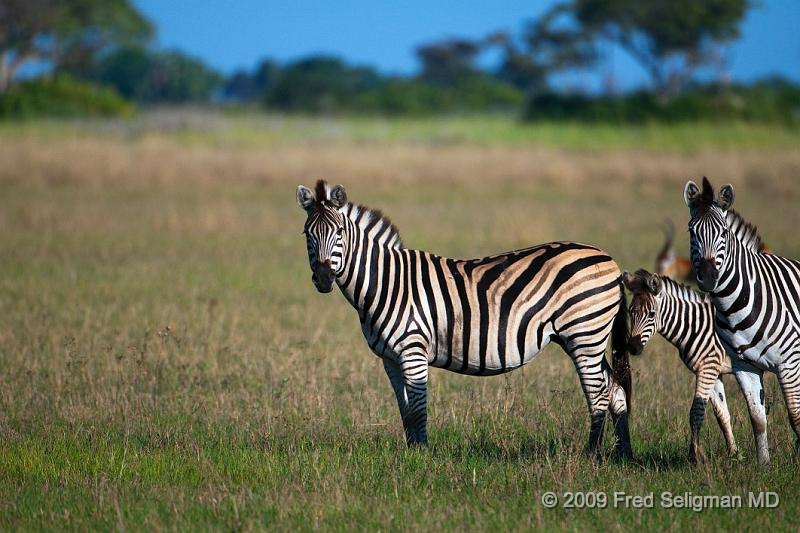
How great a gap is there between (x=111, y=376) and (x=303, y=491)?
11.9 feet

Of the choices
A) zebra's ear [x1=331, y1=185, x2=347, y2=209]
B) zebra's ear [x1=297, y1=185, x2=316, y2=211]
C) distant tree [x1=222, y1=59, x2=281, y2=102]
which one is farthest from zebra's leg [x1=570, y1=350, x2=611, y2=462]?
distant tree [x1=222, y1=59, x2=281, y2=102]

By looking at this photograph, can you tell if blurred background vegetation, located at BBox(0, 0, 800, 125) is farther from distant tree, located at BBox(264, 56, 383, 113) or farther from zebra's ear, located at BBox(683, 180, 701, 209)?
zebra's ear, located at BBox(683, 180, 701, 209)

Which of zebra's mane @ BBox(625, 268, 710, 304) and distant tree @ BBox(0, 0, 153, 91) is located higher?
distant tree @ BBox(0, 0, 153, 91)

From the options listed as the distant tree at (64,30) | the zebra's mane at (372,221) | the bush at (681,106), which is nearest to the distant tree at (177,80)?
the distant tree at (64,30)

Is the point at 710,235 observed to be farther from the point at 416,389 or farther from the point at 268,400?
the point at 268,400

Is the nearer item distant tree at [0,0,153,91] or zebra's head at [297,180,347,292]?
zebra's head at [297,180,347,292]

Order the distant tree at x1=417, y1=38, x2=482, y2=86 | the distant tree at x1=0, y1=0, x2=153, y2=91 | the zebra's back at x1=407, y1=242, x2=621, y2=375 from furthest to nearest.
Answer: the distant tree at x1=417, y1=38, x2=482, y2=86 → the distant tree at x1=0, y1=0, x2=153, y2=91 → the zebra's back at x1=407, y1=242, x2=621, y2=375

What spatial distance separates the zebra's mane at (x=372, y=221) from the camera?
7164 mm

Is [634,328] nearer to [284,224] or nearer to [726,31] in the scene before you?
[284,224]

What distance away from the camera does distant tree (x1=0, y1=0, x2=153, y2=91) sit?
197ft

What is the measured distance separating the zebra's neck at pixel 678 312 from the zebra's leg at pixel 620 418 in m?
0.52

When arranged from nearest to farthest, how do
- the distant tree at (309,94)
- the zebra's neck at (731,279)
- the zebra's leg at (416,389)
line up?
the zebra's neck at (731,279) < the zebra's leg at (416,389) < the distant tree at (309,94)

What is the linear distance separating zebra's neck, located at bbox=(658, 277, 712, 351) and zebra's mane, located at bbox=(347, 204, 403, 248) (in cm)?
195

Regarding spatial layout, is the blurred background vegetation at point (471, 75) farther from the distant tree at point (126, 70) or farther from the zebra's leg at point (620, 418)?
the zebra's leg at point (620, 418)
